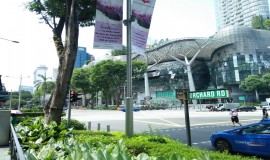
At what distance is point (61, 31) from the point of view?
11.4m

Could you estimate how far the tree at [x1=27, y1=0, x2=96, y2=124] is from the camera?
8836 mm

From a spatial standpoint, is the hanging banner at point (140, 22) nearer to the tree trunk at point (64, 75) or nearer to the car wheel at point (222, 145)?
the tree trunk at point (64, 75)

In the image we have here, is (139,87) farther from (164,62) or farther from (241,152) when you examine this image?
(241,152)

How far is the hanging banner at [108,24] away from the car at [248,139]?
19.6 feet

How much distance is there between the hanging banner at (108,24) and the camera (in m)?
6.73

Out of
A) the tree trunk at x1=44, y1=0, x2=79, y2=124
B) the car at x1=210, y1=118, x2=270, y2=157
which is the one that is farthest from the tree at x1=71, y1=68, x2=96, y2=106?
the car at x1=210, y1=118, x2=270, y2=157

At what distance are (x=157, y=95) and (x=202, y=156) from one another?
9261 centimetres

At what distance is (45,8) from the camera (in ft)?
39.8

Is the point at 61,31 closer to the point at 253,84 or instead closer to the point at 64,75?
the point at 64,75

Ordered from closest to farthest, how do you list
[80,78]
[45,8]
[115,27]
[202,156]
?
[202,156]
[115,27]
[45,8]
[80,78]

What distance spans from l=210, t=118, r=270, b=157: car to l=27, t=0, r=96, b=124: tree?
675 cm

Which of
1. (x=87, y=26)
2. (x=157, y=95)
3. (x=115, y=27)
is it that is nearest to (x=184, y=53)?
(x=157, y=95)

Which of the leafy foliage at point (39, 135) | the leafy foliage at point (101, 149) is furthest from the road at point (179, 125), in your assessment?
the leafy foliage at point (39, 135)

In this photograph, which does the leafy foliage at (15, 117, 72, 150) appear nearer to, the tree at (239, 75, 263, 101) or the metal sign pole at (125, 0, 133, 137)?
the metal sign pole at (125, 0, 133, 137)
